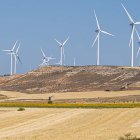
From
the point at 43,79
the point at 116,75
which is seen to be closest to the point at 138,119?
the point at 116,75

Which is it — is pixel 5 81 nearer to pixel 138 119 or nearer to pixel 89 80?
pixel 89 80

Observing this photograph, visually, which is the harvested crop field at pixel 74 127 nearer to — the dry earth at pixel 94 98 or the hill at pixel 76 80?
the dry earth at pixel 94 98

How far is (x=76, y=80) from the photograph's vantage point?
521ft

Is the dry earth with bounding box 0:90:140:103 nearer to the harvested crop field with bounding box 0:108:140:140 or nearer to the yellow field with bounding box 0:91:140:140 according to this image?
the yellow field with bounding box 0:91:140:140

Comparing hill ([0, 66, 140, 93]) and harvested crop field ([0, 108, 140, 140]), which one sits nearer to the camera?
harvested crop field ([0, 108, 140, 140])

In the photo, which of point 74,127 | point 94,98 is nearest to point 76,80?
point 94,98

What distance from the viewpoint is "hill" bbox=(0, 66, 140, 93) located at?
479 ft

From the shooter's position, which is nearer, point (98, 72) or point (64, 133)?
point (64, 133)

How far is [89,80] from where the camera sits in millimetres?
155875

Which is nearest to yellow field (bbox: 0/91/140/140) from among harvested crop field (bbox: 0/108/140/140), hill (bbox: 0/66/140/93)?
harvested crop field (bbox: 0/108/140/140)

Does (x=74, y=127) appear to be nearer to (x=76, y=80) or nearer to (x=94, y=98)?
(x=94, y=98)

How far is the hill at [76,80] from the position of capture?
146m

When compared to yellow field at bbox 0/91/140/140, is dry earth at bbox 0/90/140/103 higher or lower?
lower

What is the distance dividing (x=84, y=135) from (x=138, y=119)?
50.4 feet
